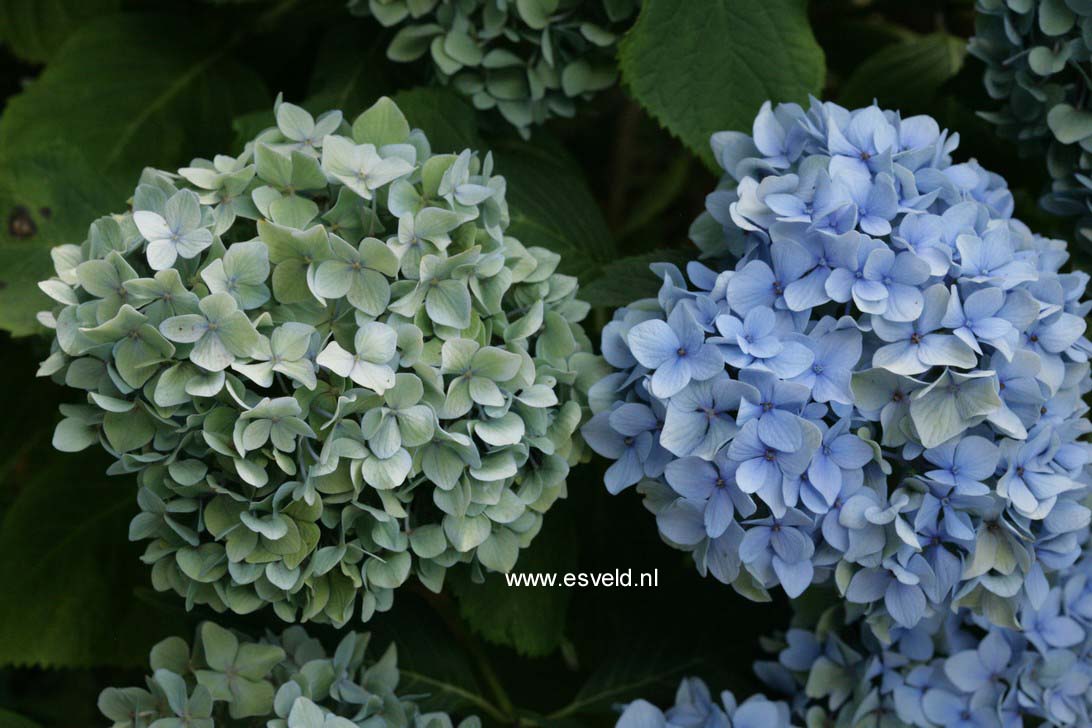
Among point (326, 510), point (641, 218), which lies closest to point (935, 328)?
point (326, 510)

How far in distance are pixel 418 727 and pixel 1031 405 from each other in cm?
54

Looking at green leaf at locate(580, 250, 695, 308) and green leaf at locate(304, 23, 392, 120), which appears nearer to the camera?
green leaf at locate(580, 250, 695, 308)

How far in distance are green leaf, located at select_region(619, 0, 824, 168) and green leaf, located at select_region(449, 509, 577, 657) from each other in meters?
0.37

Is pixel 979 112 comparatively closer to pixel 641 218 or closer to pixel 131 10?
pixel 641 218

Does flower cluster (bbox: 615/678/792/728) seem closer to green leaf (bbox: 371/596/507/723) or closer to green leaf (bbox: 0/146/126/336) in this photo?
green leaf (bbox: 371/596/507/723)

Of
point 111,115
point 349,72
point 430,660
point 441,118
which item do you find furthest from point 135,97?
point 430,660

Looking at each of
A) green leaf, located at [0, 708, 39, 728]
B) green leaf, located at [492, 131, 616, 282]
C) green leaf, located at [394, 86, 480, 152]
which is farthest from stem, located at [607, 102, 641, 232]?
green leaf, located at [0, 708, 39, 728]

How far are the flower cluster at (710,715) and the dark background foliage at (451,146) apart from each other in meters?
0.12

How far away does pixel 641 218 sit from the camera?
4.68 feet

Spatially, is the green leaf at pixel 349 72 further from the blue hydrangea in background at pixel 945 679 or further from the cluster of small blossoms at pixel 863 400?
the blue hydrangea in background at pixel 945 679

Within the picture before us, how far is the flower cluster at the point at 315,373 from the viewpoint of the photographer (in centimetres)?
76

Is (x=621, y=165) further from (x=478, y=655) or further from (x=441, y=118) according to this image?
(x=478, y=655)

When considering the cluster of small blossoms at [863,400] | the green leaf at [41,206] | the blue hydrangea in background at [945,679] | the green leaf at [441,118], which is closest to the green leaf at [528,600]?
the blue hydrangea in background at [945,679]

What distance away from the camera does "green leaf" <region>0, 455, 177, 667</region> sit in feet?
3.74
